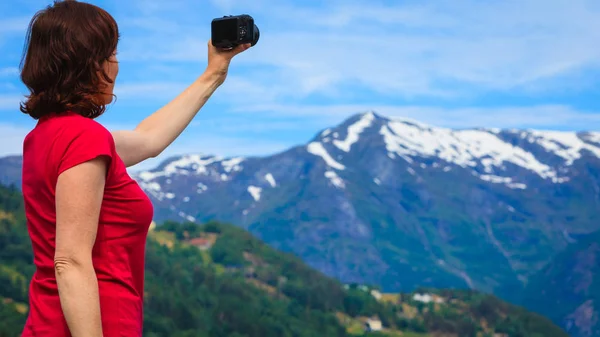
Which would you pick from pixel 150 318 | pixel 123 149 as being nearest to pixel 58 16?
pixel 123 149

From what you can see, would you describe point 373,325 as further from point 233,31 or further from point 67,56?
point 67,56

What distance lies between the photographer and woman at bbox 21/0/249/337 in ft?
8.17

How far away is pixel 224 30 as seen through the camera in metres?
3.58

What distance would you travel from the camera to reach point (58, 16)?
105 inches

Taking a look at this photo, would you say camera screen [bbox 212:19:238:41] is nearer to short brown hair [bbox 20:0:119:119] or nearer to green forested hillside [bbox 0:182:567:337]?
short brown hair [bbox 20:0:119:119]

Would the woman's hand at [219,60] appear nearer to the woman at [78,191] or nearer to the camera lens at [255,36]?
the camera lens at [255,36]

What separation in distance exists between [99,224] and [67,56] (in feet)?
1.74

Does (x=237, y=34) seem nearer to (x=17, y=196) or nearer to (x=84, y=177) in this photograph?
(x=84, y=177)

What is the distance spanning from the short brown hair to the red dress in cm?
7

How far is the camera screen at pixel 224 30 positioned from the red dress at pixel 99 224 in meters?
1.05

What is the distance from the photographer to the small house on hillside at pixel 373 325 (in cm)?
18788

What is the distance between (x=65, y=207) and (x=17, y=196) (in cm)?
17531

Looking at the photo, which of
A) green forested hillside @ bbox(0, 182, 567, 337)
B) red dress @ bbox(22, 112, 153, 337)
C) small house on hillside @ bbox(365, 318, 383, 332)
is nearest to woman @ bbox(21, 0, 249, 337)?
red dress @ bbox(22, 112, 153, 337)

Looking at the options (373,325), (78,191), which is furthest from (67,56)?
(373,325)
